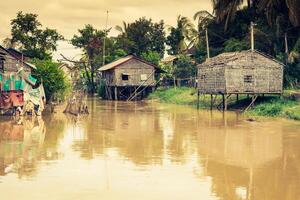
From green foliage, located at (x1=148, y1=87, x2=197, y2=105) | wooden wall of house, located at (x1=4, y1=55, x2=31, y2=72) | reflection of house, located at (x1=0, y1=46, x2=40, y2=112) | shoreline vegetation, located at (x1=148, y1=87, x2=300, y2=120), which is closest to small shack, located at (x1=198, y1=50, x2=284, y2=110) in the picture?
shoreline vegetation, located at (x1=148, y1=87, x2=300, y2=120)

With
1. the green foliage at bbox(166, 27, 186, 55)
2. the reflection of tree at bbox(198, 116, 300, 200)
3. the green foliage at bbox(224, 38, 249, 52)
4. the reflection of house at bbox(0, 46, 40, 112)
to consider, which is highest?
the green foliage at bbox(166, 27, 186, 55)

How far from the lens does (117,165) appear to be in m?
14.0

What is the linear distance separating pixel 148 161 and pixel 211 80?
74.3 ft

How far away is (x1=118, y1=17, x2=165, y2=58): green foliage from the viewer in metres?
66.8

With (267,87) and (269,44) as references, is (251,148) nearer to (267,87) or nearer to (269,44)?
(267,87)

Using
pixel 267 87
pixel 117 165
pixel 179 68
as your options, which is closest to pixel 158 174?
pixel 117 165

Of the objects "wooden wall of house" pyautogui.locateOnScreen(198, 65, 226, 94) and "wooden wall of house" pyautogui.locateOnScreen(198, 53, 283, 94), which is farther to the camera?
"wooden wall of house" pyautogui.locateOnScreen(198, 65, 226, 94)

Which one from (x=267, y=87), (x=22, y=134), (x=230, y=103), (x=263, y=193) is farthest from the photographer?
(x=230, y=103)

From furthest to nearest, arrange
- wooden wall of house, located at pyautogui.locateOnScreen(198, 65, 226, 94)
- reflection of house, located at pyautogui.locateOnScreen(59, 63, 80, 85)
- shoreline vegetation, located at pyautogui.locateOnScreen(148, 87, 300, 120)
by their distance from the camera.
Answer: reflection of house, located at pyautogui.locateOnScreen(59, 63, 80, 85) < wooden wall of house, located at pyautogui.locateOnScreen(198, 65, 226, 94) < shoreline vegetation, located at pyautogui.locateOnScreen(148, 87, 300, 120)

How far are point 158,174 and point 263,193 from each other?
277 cm

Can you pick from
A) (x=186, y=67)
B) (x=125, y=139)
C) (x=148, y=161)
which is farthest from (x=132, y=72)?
(x=148, y=161)

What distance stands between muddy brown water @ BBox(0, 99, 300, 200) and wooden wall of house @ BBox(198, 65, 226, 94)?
31.6ft

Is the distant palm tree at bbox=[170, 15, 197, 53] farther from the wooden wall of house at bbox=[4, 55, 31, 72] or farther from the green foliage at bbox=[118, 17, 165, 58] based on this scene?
the wooden wall of house at bbox=[4, 55, 31, 72]

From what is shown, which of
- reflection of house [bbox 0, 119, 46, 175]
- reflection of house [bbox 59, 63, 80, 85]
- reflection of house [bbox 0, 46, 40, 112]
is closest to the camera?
reflection of house [bbox 0, 119, 46, 175]
